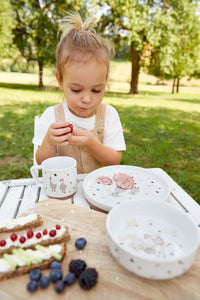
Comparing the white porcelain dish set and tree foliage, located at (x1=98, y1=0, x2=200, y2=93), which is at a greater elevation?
tree foliage, located at (x1=98, y1=0, x2=200, y2=93)

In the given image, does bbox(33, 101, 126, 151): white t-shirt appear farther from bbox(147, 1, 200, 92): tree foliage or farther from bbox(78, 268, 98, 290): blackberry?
bbox(147, 1, 200, 92): tree foliage

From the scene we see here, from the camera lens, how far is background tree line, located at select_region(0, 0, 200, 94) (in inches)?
440

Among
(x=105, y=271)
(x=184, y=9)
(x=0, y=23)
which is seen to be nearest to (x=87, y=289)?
(x=105, y=271)

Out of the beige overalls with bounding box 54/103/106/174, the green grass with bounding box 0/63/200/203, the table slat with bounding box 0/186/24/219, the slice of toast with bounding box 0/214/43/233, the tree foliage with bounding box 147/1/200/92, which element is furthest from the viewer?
the tree foliage with bounding box 147/1/200/92

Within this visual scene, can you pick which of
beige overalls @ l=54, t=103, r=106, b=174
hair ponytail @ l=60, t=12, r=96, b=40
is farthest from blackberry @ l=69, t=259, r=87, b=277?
hair ponytail @ l=60, t=12, r=96, b=40

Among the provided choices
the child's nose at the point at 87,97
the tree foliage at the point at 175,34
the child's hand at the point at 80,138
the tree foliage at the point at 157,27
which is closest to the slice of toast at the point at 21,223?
the child's hand at the point at 80,138

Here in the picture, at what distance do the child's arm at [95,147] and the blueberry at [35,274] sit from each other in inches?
31.0

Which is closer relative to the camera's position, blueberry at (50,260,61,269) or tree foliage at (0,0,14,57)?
blueberry at (50,260,61,269)

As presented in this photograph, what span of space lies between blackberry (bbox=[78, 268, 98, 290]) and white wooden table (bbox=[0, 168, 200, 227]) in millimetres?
451

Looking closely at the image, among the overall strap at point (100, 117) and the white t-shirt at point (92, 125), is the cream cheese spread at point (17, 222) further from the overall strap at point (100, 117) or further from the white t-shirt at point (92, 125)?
the overall strap at point (100, 117)

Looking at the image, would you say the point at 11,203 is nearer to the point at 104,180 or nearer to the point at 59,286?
the point at 104,180

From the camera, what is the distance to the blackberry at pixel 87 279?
Result: 69cm

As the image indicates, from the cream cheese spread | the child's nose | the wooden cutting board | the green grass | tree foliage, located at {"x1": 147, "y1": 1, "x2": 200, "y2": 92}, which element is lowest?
the green grass

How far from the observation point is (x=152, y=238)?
2.76ft
